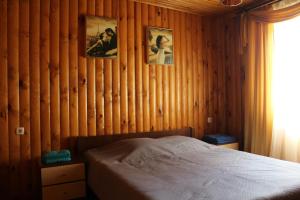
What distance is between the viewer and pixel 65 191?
2.61 meters

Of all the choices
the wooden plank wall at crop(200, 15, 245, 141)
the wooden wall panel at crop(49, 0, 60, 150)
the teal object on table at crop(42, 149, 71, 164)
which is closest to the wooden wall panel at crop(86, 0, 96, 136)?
the wooden wall panel at crop(49, 0, 60, 150)

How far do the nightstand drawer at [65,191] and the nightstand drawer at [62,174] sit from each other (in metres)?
0.05

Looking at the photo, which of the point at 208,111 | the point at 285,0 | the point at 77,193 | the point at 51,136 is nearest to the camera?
the point at 77,193

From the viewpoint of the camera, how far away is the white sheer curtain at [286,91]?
3156 mm

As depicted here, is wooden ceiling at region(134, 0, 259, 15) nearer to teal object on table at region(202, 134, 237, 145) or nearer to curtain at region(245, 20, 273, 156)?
curtain at region(245, 20, 273, 156)

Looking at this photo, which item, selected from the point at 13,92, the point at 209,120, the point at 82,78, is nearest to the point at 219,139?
the point at 209,120

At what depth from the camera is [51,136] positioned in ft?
9.72

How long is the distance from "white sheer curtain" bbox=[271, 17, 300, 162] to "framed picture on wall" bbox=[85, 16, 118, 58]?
2.26m

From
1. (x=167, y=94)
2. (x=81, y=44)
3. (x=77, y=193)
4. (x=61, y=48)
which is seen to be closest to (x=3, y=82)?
(x=61, y=48)

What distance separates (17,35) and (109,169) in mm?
1878

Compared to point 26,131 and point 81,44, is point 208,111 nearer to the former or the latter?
point 81,44

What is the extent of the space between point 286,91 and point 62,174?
2982 mm

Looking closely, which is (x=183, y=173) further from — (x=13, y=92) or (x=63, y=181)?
(x=13, y=92)

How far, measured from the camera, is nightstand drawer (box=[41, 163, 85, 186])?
2508mm
